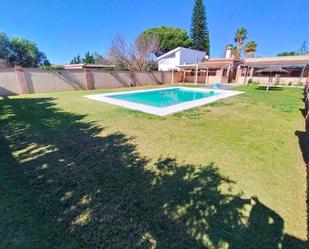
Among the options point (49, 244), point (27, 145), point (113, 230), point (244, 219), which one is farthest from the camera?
point (27, 145)

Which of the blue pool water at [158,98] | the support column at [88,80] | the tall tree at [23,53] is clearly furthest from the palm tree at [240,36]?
the tall tree at [23,53]

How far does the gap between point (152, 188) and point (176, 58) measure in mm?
28555

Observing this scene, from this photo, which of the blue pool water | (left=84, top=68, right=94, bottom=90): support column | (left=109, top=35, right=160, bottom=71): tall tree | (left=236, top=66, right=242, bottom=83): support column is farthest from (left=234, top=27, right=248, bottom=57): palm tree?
(left=84, top=68, right=94, bottom=90): support column

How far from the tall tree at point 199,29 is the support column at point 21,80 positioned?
35183 millimetres

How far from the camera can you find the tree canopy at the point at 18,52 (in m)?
34.4

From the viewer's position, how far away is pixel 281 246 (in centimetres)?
205

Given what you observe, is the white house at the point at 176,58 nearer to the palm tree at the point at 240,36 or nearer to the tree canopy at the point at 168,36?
the tree canopy at the point at 168,36

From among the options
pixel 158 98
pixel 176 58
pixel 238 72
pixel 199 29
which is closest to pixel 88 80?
pixel 158 98

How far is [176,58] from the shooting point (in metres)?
28.7

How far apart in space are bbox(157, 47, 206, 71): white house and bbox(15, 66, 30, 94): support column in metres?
20.1

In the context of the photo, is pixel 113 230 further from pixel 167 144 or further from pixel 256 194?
pixel 167 144

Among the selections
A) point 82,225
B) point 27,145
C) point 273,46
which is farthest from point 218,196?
point 273,46

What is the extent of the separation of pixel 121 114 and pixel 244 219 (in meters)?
6.59

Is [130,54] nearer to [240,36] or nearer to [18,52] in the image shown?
[18,52]
